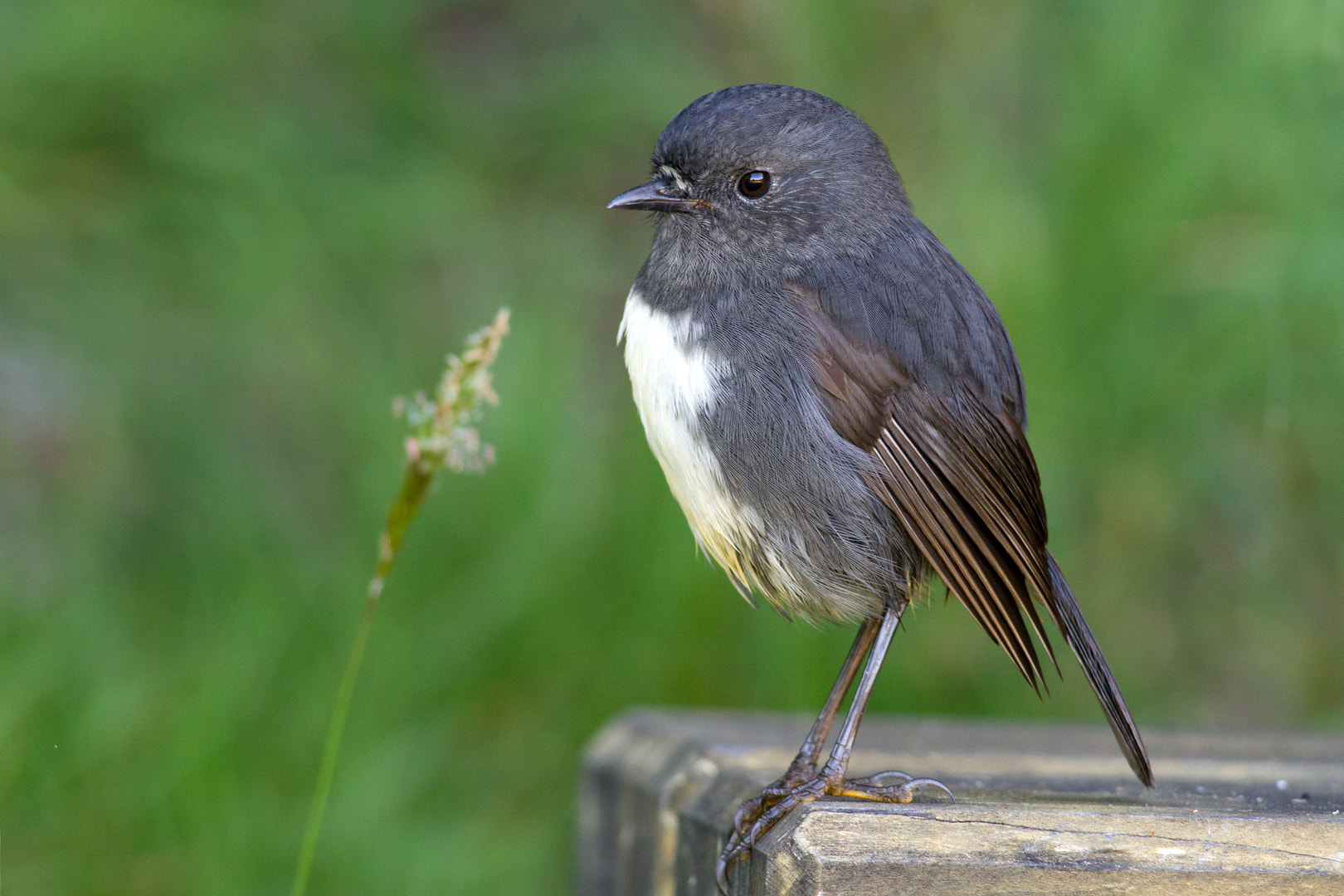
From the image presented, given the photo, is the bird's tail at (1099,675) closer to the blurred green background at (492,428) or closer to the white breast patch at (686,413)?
the white breast patch at (686,413)

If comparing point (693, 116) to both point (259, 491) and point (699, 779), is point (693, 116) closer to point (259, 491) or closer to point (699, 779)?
point (699, 779)

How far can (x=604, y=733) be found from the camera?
3.07 metres

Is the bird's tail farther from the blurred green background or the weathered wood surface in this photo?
the blurred green background

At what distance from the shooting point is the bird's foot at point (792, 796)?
6.53 feet

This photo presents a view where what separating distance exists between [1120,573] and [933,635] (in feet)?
1.76

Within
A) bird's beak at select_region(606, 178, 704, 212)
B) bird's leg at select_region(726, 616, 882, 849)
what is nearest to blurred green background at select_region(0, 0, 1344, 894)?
bird's leg at select_region(726, 616, 882, 849)

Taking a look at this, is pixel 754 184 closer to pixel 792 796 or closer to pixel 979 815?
pixel 792 796

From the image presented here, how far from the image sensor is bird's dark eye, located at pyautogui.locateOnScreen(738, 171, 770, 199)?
231 centimetres

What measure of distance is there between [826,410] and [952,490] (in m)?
0.22

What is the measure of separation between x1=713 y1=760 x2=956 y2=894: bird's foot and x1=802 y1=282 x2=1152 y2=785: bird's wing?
252 mm

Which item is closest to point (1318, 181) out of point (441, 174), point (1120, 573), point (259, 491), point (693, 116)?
point (1120, 573)

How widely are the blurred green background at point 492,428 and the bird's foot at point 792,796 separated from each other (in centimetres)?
146

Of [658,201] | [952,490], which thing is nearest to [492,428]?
[658,201]

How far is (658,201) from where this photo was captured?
2.32 metres
